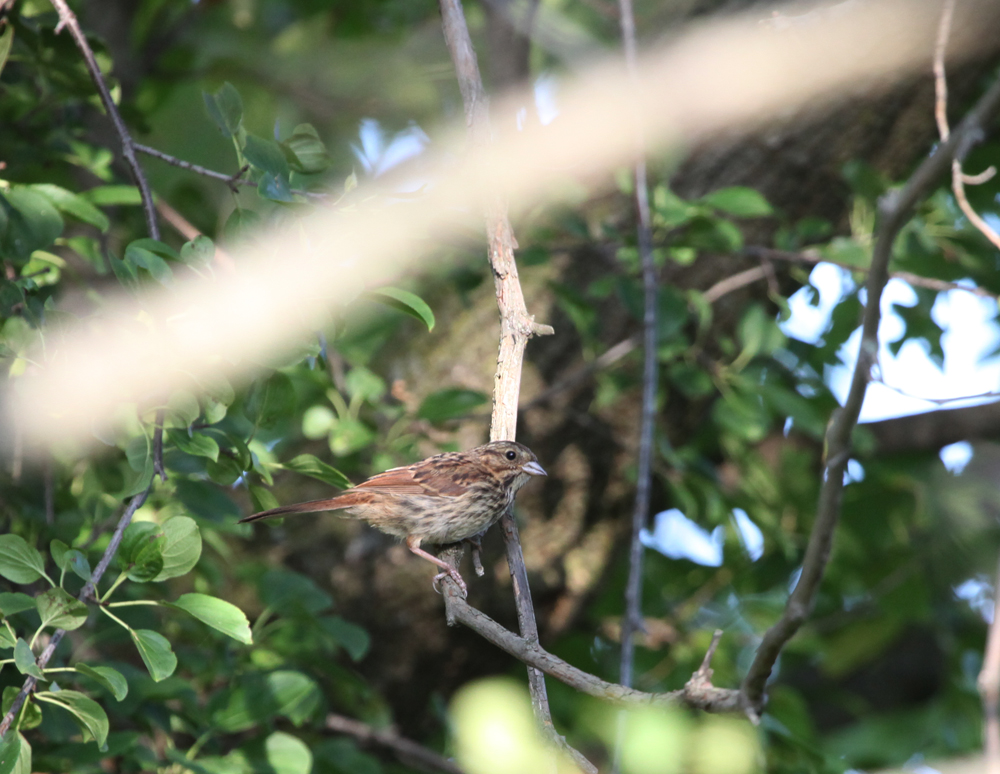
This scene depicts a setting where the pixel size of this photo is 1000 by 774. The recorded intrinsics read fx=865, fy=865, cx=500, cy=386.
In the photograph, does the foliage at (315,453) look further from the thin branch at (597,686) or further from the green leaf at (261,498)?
the thin branch at (597,686)

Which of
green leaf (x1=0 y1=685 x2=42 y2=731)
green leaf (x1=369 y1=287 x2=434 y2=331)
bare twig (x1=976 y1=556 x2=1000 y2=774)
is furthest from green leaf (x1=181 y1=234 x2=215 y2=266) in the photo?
bare twig (x1=976 y1=556 x2=1000 y2=774)

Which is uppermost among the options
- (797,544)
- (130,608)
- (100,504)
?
(100,504)

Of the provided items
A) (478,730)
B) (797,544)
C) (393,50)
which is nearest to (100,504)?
(478,730)

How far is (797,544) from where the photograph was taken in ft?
16.5

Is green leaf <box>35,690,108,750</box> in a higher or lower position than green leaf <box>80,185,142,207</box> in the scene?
lower

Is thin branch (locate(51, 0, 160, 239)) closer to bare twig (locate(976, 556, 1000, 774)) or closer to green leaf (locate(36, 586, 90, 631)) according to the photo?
green leaf (locate(36, 586, 90, 631))

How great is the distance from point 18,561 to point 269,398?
0.72 meters

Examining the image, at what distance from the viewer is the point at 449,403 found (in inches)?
130

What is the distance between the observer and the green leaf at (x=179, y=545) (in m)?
2.04

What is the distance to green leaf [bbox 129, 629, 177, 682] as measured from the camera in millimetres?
1958

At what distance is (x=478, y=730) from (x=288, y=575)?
84 cm

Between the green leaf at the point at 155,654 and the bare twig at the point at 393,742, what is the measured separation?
1627 mm

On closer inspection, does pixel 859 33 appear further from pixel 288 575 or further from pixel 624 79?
pixel 288 575

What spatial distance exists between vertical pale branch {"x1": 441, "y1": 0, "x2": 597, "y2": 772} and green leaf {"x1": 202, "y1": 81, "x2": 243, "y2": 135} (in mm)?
605
